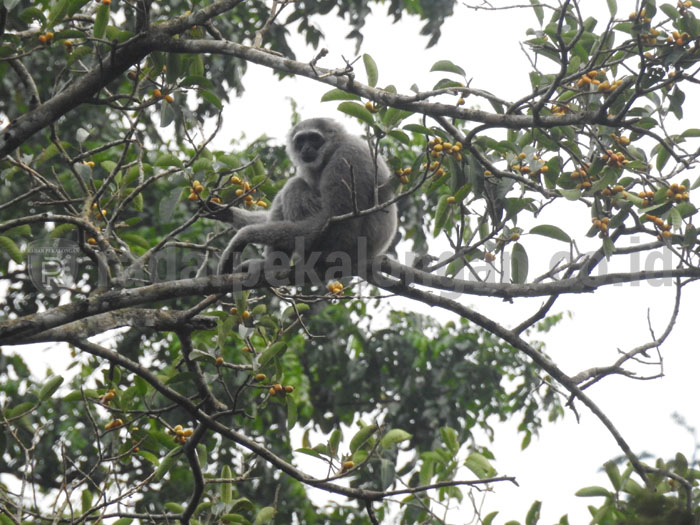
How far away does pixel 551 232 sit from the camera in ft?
14.9

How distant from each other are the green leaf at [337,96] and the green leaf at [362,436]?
1916 millimetres

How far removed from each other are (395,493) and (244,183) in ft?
7.13

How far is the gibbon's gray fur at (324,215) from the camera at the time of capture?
5473 millimetres

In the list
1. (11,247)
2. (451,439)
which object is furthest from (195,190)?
(451,439)

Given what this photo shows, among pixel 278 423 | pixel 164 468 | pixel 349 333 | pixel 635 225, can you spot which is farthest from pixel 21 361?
pixel 635 225

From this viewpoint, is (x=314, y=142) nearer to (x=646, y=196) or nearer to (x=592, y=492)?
(x=646, y=196)

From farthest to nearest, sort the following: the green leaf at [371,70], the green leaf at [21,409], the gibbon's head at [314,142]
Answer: the gibbon's head at [314,142]
the green leaf at [21,409]
the green leaf at [371,70]

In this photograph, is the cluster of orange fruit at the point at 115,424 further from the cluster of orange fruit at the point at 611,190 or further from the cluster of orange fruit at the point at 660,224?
the cluster of orange fruit at the point at 660,224

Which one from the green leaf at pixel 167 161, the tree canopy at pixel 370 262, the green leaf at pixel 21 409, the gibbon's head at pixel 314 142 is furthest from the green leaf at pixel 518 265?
the green leaf at pixel 21 409

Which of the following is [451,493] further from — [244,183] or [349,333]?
[349,333]

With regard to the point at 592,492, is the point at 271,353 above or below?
above

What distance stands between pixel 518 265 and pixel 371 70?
1.44m

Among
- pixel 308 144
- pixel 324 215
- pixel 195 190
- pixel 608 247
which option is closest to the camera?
pixel 608 247

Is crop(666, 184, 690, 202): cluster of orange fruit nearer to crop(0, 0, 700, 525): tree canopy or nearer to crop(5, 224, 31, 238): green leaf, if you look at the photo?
crop(0, 0, 700, 525): tree canopy
